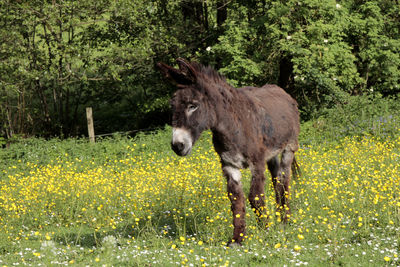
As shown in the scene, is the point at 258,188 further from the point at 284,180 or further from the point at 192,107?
the point at 192,107

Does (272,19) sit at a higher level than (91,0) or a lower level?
lower

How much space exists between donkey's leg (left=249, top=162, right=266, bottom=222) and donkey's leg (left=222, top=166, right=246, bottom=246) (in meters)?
0.18

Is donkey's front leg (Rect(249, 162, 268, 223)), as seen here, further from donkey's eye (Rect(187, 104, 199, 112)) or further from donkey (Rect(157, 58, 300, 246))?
donkey's eye (Rect(187, 104, 199, 112))

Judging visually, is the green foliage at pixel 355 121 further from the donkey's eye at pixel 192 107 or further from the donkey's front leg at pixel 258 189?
the donkey's eye at pixel 192 107

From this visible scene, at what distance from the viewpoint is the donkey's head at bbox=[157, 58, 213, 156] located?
484 centimetres

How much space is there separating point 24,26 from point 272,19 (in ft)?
24.1

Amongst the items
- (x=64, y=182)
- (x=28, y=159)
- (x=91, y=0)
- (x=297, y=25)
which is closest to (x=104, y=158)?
(x=28, y=159)

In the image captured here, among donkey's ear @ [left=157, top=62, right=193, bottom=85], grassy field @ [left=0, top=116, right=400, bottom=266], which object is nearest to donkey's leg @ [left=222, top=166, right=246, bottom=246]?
grassy field @ [left=0, top=116, right=400, bottom=266]

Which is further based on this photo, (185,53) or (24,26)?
(185,53)

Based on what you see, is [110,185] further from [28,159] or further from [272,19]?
[272,19]

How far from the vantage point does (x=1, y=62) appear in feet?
42.7

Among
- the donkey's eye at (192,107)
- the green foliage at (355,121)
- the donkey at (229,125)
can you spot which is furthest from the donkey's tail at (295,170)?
the green foliage at (355,121)

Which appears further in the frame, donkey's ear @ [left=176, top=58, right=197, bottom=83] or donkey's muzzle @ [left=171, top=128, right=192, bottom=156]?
donkey's ear @ [left=176, top=58, right=197, bottom=83]

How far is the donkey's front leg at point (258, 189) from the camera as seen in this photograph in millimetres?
5320
